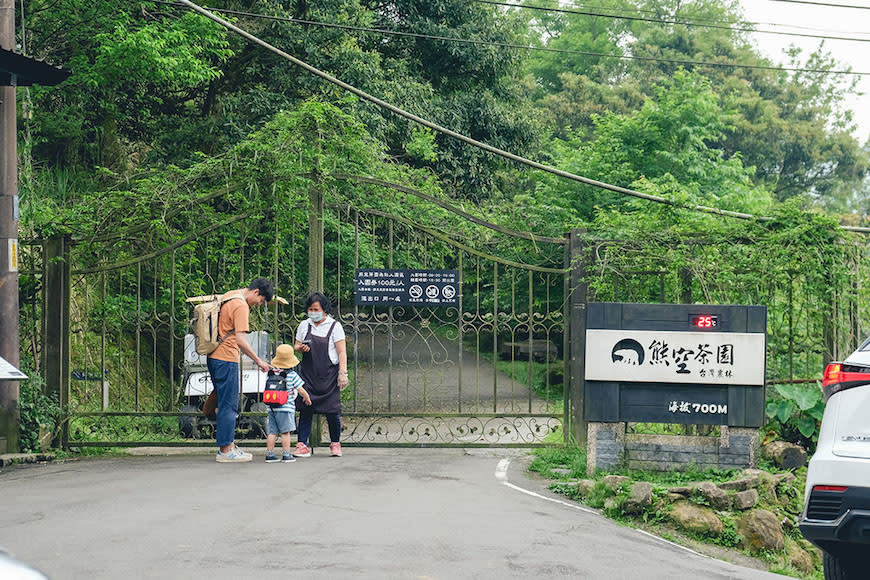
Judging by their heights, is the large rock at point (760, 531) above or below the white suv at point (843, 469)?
below

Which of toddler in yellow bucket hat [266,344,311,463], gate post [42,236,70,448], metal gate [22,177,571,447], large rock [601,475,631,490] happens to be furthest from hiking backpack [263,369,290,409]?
large rock [601,475,631,490]

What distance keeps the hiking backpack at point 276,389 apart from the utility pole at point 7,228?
2.77 metres

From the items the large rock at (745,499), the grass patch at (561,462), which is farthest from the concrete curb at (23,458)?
the large rock at (745,499)

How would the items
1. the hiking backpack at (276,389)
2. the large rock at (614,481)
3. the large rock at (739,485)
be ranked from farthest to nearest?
the hiking backpack at (276,389) → the large rock at (739,485) → the large rock at (614,481)

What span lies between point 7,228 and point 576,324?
627 centimetres

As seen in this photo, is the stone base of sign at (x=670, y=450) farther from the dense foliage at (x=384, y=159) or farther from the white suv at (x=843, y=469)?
the white suv at (x=843, y=469)

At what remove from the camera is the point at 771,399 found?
33.6 ft

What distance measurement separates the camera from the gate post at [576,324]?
10766 millimetres

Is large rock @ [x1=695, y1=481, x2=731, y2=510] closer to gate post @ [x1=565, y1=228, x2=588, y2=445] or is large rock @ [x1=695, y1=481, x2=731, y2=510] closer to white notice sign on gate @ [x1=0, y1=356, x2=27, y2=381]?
gate post @ [x1=565, y1=228, x2=588, y2=445]

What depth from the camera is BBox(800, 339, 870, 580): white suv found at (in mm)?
4613

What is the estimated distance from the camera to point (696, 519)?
293 inches

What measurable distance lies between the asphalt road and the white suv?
1273 millimetres

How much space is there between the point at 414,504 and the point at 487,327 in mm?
3711

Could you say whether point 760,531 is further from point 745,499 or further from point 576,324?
point 576,324
